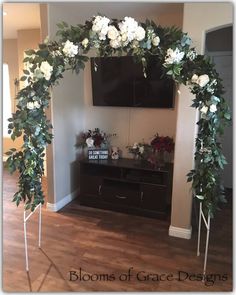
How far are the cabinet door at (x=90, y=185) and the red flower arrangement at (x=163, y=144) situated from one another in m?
0.81

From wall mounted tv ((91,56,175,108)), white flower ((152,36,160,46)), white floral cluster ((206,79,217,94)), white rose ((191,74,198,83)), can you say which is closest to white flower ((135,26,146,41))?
white flower ((152,36,160,46))

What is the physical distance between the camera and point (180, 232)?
2.88 meters

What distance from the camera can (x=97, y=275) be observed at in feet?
7.51

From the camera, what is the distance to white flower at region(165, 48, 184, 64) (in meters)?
1.95

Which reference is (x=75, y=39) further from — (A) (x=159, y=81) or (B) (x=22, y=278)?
(B) (x=22, y=278)

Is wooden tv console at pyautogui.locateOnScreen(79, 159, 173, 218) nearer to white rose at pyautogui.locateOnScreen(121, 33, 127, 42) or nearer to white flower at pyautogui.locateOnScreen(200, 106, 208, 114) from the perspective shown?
white flower at pyautogui.locateOnScreen(200, 106, 208, 114)

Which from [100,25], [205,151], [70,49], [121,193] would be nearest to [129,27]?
[100,25]

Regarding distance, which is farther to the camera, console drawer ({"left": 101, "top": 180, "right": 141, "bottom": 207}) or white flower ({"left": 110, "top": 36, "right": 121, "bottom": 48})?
console drawer ({"left": 101, "top": 180, "right": 141, "bottom": 207})

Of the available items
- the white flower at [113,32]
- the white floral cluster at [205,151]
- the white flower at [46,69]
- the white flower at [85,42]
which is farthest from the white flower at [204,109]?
the white flower at [46,69]

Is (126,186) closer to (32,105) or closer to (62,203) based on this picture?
(62,203)

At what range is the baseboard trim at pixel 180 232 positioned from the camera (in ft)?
9.37

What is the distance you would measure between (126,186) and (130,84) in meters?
1.25

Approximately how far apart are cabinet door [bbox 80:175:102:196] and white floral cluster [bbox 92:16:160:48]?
1.91 m

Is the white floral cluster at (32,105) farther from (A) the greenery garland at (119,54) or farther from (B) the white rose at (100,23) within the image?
(B) the white rose at (100,23)
